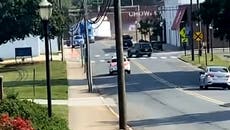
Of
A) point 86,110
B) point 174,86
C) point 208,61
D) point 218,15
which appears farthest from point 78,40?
point 86,110

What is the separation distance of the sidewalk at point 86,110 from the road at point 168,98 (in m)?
0.84

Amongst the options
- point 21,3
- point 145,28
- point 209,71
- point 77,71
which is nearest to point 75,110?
point 209,71

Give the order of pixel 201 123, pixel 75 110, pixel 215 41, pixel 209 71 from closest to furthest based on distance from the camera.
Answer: pixel 201 123 → pixel 75 110 → pixel 209 71 → pixel 215 41

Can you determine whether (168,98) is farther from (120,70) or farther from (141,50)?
(141,50)

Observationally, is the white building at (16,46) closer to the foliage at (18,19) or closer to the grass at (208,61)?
the foliage at (18,19)

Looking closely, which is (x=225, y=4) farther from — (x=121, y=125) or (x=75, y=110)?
(x=121, y=125)

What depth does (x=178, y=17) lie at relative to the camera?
101125 mm

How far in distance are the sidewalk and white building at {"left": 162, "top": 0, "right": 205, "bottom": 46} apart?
4600 cm

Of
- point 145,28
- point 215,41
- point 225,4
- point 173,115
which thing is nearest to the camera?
point 173,115

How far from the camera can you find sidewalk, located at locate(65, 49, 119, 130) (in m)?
27.1

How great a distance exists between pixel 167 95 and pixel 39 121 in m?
24.0

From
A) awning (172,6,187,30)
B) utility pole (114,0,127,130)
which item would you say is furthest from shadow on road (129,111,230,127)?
awning (172,6,187,30)

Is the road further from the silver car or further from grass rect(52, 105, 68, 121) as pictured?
grass rect(52, 105, 68, 121)

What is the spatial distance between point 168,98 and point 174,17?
68.8 metres
